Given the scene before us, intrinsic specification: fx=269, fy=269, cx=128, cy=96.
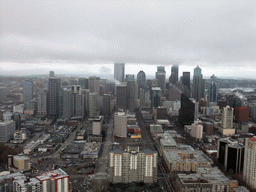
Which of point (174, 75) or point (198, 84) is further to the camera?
point (174, 75)

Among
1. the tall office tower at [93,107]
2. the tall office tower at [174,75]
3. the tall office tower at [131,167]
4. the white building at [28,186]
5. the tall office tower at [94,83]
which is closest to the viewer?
the white building at [28,186]

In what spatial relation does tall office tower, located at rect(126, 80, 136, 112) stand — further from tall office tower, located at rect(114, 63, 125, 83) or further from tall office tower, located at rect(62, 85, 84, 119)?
tall office tower, located at rect(62, 85, 84, 119)

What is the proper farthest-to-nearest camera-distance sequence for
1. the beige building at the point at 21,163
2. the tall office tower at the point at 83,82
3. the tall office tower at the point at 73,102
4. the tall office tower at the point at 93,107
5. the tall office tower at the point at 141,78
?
the tall office tower at the point at 141,78, the tall office tower at the point at 83,82, the tall office tower at the point at 93,107, the tall office tower at the point at 73,102, the beige building at the point at 21,163

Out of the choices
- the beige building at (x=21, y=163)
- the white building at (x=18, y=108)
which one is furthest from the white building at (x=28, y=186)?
the white building at (x=18, y=108)

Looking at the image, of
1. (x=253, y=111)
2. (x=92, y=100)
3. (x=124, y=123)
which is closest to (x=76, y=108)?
(x=92, y=100)

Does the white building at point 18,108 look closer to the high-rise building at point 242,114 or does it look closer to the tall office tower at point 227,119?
the tall office tower at point 227,119

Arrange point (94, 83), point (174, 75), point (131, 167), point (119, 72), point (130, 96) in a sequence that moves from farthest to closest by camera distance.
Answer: point (174, 75)
point (119, 72)
point (94, 83)
point (130, 96)
point (131, 167)

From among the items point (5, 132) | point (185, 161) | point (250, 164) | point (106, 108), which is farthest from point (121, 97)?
point (250, 164)

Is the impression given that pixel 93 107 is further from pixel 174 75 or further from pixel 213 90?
pixel 174 75
